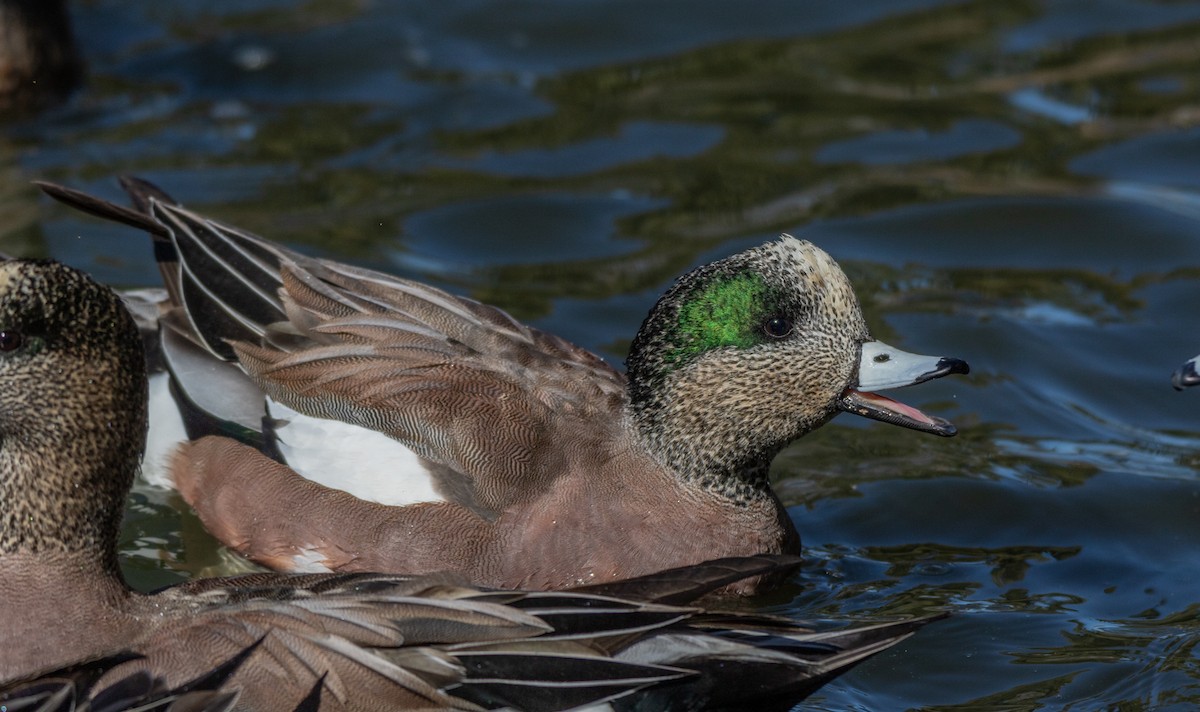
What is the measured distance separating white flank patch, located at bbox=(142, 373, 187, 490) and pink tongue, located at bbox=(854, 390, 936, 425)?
82.2 inches

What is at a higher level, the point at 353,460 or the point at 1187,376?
the point at 1187,376

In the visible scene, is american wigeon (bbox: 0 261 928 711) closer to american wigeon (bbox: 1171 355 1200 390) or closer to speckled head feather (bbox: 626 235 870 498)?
speckled head feather (bbox: 626 235 870 498)

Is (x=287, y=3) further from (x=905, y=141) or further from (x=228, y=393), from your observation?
(x=228, y=393)

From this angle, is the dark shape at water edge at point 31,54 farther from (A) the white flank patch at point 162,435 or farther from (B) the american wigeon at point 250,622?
(B) the american wigeon at point 250,622

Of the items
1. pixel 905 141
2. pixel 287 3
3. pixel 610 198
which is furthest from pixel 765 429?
pixel 287 3

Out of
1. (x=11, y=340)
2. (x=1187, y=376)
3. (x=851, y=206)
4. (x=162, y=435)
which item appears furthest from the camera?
(x=851, y=206)

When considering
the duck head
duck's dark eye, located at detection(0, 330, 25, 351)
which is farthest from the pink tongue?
duck's dark eye, located at detection(0, 330, 25, 351)

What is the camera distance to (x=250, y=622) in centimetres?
374

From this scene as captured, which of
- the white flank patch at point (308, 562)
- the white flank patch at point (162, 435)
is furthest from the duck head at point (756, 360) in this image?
the white flank patch at point (162, 435)

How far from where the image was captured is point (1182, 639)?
15.5 feet

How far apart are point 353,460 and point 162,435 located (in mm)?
835

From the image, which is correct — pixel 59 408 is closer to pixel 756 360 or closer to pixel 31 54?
pixel 756 360

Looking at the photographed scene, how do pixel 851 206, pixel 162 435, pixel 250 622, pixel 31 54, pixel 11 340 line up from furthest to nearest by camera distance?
pixel 31 54, pixel 851 206, pixel 162 435, pixel 11 340, pixel 250 622

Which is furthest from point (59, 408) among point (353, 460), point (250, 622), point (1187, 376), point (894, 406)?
point (1187, 376)
